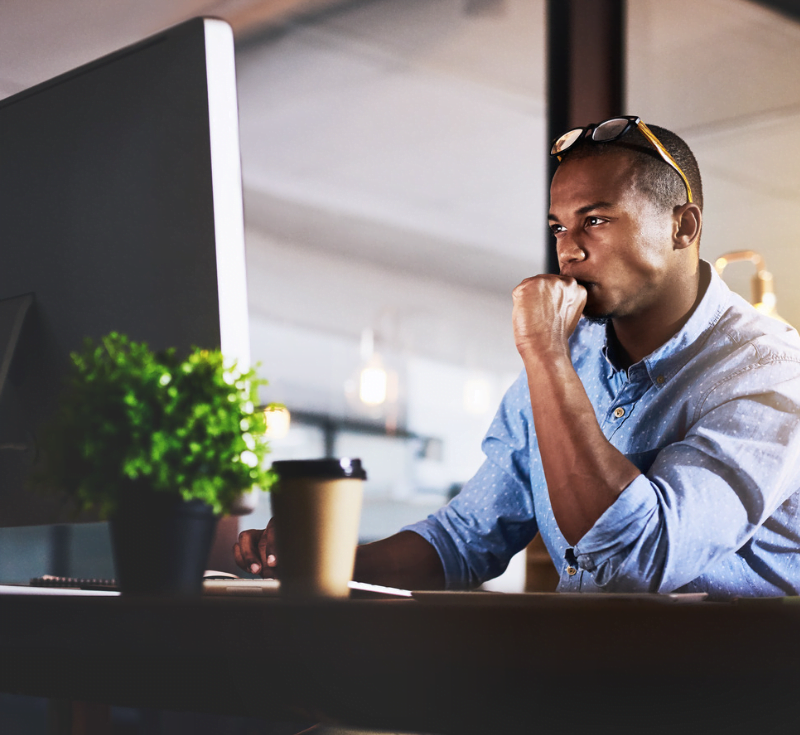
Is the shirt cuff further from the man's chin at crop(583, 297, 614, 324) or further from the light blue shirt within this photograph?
the man's chin at crop(583, 297, 614, 324)

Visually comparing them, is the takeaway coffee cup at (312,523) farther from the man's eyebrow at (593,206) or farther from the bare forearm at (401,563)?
the man's eyebrow at (593,206)

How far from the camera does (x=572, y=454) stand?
939 millimetres

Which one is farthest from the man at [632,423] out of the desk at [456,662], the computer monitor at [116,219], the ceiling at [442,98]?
the ceiling at [442,98]

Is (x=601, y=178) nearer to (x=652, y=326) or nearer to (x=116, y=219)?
(x=652, y=326)

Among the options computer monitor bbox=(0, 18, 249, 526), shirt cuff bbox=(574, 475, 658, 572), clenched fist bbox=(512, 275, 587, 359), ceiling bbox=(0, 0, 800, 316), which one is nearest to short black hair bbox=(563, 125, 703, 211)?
clenched fist bbox=(512, 275, 587, 359)

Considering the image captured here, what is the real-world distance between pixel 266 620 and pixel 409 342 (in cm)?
644

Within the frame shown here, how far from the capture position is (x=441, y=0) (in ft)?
9.87

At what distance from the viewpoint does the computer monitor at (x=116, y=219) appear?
0.69 meters

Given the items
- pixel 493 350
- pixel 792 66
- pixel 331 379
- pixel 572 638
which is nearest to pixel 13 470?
pixel 572 638

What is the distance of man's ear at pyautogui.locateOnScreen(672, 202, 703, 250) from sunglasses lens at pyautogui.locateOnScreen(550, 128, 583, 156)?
0.21 meters

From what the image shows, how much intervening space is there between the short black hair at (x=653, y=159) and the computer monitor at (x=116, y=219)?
72 centimetres

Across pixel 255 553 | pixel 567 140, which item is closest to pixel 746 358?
pixel 567 140

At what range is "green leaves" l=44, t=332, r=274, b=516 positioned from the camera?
22.0 inches

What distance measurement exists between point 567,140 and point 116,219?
30.8 inches
